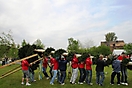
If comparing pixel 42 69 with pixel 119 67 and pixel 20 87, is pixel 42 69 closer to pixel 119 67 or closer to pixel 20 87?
pixel 20 87

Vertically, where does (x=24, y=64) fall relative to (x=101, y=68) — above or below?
above

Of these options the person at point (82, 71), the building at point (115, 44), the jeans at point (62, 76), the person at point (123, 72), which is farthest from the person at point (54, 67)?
the building at point (115, 44)

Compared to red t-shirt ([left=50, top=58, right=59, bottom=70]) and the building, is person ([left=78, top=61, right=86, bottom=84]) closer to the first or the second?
red t-shirt ([left=50, top=58, right=59, bottom=70])

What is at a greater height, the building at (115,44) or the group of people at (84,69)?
the building at (115,44)

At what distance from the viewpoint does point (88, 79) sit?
13.7 m

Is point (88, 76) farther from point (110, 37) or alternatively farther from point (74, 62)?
point (110, 37)

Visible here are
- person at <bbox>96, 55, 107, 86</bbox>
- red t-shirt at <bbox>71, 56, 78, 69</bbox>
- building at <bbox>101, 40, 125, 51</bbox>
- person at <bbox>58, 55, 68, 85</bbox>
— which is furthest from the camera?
building at <bbox>101, 40, 125, 51</bbox>

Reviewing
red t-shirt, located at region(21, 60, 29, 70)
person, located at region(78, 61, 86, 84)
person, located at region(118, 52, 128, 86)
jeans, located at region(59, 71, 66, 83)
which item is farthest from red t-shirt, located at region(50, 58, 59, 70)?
person, located at region(118, 52, 128, 86)

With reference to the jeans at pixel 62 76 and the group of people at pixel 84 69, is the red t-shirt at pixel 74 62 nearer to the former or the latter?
the group of people at pixel 84 69

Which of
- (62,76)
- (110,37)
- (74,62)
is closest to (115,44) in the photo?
(110,37)

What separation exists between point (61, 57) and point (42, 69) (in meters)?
2.83

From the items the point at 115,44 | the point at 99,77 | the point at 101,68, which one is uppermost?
the point at 115,44

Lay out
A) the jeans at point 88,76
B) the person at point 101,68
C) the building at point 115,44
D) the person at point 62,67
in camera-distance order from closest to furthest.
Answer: the person at point 101,68 < the jeans at point 88,76 < the person at point 62,67 < the building at point 115,44

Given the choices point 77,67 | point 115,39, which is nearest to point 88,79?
point 77,67
